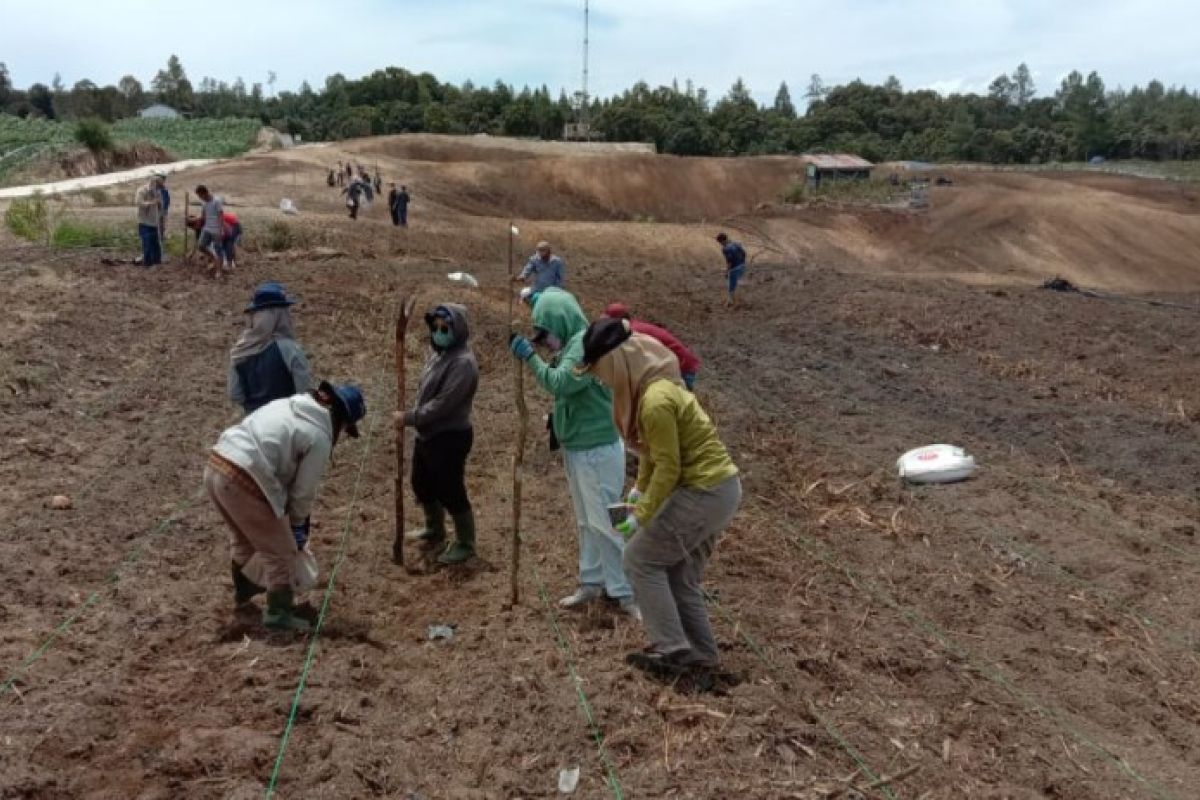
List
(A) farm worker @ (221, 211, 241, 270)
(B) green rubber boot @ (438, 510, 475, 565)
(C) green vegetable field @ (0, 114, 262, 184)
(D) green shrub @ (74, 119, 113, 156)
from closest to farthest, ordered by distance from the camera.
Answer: (B) green rubber boot @ (438, 510, 475, 565)
(A) farm worker @ (221, 211, 241, 270)
(D) green shrub @ (74, 119, 113, 156)
(C) green vegetable field @ (0, 114, 262, 184)

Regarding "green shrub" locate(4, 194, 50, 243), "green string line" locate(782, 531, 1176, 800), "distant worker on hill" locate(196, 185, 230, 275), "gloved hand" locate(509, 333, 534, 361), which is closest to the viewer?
"green string line" locate(782, 531, 1176, 800)

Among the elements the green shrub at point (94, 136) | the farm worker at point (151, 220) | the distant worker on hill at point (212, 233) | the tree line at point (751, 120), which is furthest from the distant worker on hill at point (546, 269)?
the tree line at point (751, 120)

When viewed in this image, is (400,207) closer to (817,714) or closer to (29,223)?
(29,223)

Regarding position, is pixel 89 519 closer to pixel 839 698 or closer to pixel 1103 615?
pixel 839 698

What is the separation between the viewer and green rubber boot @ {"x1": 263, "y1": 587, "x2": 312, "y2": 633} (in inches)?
211

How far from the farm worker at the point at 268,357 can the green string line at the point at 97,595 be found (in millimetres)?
1318

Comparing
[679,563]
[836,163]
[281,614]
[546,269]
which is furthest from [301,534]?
[836,163]

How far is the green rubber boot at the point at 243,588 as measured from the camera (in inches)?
220

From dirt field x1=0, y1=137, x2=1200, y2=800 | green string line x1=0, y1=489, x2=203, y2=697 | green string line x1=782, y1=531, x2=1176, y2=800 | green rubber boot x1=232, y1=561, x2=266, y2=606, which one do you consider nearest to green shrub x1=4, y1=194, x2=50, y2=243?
dirt field x1=0, y1=137, x2=1200, y2=800

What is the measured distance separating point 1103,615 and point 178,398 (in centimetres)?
851

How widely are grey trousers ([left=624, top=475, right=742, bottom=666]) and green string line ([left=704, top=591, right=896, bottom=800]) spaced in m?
0.53

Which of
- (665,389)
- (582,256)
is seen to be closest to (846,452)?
(665,389)

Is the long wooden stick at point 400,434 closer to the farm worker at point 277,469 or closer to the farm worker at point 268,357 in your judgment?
the farm worker at point 268,357

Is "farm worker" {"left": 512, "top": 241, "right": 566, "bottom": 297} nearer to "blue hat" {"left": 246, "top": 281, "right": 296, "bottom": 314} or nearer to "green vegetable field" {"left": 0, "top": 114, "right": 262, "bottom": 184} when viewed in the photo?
"blue hat" {"left": 246, "top": 281, "right": 296, "bottom": 314}
